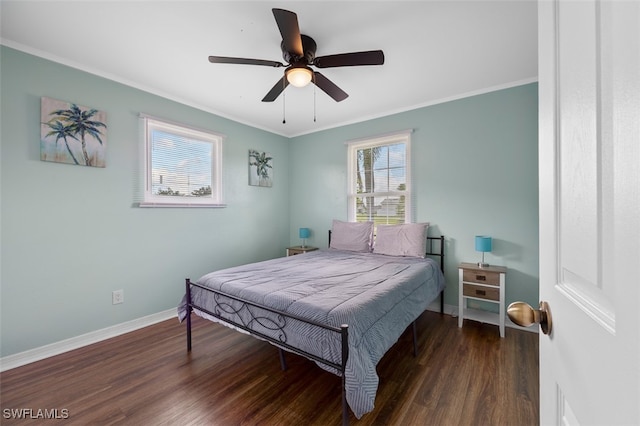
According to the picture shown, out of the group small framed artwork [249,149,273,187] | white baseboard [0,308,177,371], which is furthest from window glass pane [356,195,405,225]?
white baseboard [0,308,177,371]

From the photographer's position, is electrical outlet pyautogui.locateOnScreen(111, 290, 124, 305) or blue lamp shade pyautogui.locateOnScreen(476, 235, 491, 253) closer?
electrical outlet pyautogui.locateOnScreen(111, 290, 124, 305)

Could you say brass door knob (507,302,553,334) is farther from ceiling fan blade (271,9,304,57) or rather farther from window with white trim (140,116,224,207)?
window with white trim (140,116,224,207)

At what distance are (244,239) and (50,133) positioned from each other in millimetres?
2401

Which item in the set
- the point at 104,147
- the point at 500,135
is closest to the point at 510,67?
the point at 500,135

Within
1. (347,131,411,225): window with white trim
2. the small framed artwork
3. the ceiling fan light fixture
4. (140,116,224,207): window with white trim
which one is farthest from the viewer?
the small framed artwork

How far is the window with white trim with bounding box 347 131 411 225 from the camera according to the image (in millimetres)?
3648

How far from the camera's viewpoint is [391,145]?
3.77 meters

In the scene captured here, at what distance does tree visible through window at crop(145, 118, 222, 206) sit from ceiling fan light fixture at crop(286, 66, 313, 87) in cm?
198

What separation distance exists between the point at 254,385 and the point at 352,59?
8.13 ft

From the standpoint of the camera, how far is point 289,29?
1.65 metres

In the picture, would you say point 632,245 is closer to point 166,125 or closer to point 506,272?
point 506,272

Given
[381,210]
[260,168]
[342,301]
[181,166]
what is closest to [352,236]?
[381,210]

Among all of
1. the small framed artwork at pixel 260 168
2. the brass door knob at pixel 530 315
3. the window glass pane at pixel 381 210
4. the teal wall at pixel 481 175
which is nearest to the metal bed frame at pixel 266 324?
the brass door knob at pixel 530 315

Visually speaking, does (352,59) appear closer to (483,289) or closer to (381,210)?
(381,210)
